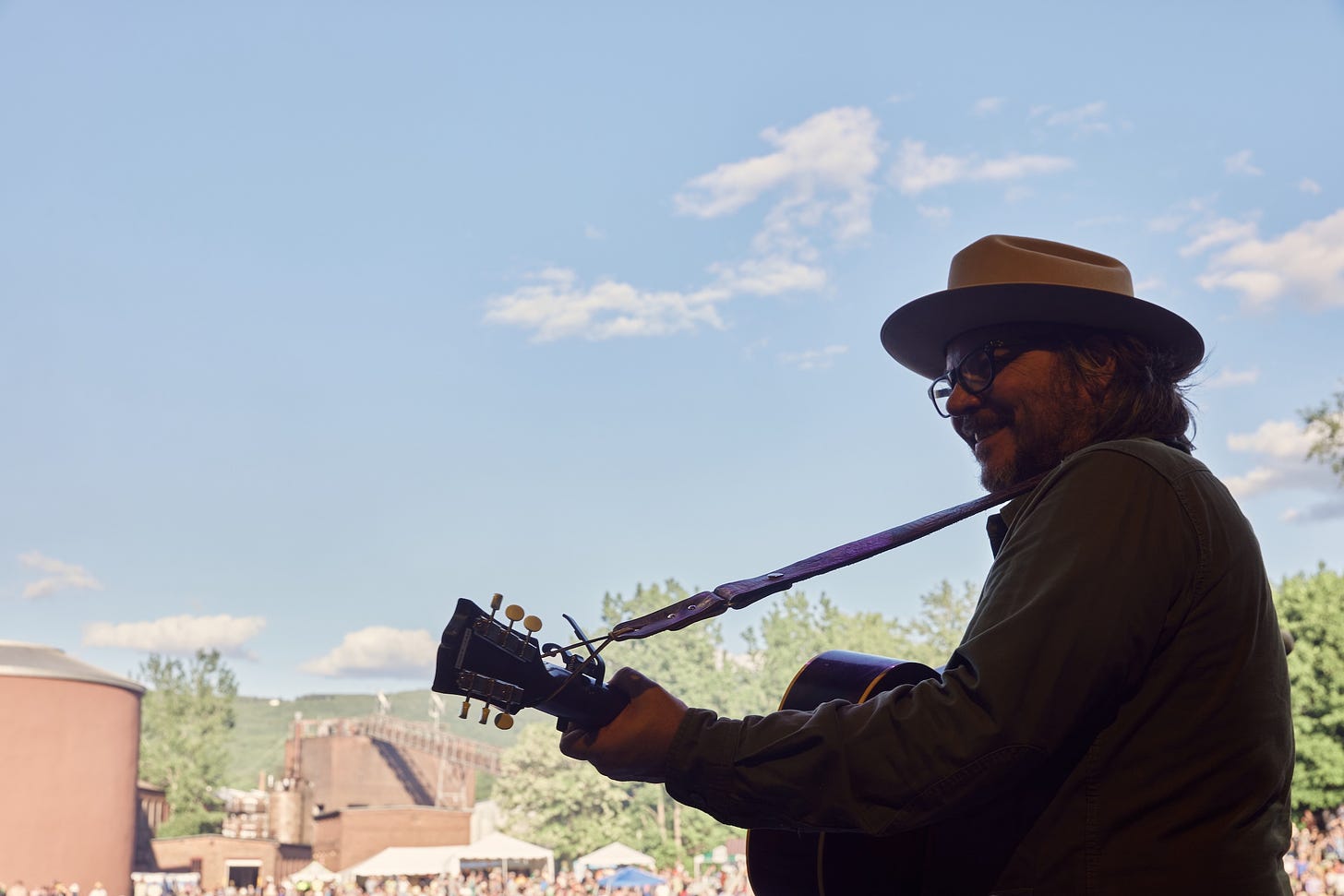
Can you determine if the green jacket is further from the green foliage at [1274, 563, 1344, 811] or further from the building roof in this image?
the building roof

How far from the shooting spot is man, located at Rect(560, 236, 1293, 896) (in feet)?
5.91

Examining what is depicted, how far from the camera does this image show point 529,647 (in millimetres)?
2100

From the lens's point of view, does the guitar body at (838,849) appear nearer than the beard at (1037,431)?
Yes

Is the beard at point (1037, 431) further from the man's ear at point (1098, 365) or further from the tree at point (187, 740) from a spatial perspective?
the tree at point (187, 740)

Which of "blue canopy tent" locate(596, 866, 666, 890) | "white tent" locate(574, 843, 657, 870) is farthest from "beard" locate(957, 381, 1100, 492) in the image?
"white tent" locate(574, 843, 657, 870)

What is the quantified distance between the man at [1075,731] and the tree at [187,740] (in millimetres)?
63331

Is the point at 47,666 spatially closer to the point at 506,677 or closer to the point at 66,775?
the point at 66,775

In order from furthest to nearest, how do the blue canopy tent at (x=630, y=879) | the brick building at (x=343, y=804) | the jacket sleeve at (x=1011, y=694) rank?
the brick building at (x=343, y=804) < the blue canopy tent at (x=630, y=879) < the jacket sleeve at (x=1011, y=694)

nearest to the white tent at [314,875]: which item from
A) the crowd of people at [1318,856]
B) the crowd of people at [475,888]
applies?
the crowd of people at [475,888]

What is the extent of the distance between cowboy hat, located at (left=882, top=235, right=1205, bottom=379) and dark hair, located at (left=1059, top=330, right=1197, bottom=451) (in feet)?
0.11

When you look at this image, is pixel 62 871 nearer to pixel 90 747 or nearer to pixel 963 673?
pixel 90 747

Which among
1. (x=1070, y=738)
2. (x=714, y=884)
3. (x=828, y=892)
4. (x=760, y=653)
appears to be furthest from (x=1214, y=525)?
(x=760, y=653)

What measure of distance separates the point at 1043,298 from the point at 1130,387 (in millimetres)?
232

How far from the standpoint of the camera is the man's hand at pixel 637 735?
202 cm
